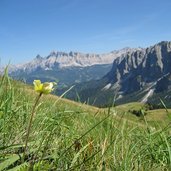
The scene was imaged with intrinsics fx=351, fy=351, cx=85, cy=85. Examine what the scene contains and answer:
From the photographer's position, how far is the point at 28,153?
11.1 ft

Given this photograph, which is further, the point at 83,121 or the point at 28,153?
the point at 83,121

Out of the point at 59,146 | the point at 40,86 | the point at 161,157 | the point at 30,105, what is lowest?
the point at 161,157

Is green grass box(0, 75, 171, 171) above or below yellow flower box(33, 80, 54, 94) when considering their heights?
below

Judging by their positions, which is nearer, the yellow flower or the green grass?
the yellow flower

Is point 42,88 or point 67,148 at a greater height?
point 42,88

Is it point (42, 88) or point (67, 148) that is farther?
point (67, 148)

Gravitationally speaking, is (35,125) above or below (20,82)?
below

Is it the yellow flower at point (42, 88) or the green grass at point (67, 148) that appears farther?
the green grass at point (67, 148)

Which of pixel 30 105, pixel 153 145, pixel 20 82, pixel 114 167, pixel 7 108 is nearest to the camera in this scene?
pixel 114 167

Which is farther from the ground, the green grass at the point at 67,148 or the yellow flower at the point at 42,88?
the yellow flower at the point at 42,88

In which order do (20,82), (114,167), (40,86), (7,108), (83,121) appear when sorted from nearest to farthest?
1. (40,86)
2. (114,167)
3. (7,108)
4. (83,121)
5. (20,82)

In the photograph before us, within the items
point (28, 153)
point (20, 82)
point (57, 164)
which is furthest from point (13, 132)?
point (20, 82)

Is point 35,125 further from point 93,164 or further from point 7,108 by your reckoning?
point 93,164

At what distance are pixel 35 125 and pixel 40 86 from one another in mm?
2038
